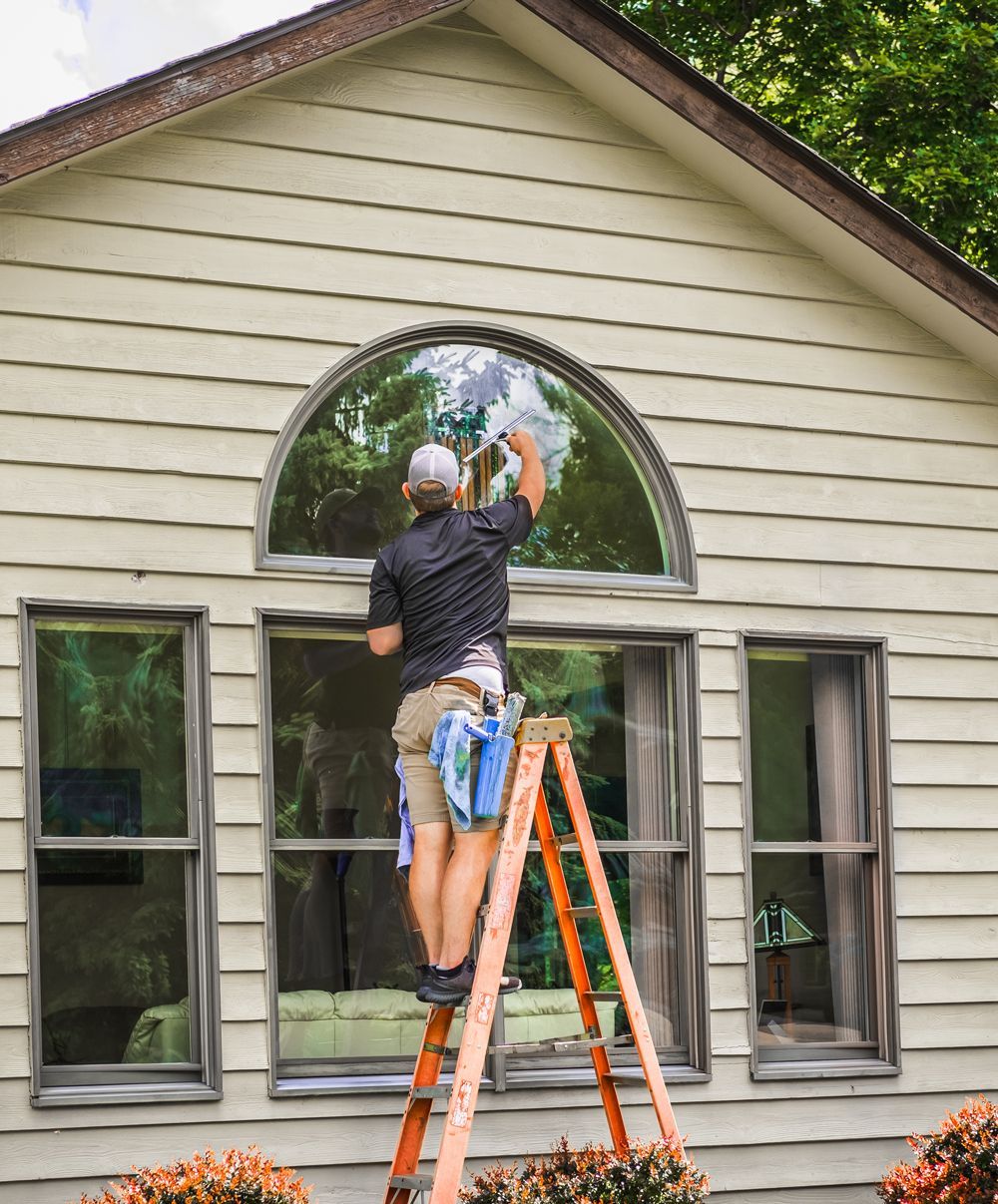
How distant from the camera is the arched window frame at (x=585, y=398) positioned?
19.5 ft

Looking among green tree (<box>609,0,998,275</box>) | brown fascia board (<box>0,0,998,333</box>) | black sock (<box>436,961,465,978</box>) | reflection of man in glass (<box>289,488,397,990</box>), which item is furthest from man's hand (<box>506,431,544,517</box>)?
green tree (<box>609,0,998,275</box>)

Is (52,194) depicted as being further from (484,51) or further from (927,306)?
(927,306)

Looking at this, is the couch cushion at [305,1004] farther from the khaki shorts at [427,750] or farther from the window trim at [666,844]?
the khaki shorts at [427,750]

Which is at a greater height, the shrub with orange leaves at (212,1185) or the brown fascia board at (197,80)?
the brown fascia board at (197,80)

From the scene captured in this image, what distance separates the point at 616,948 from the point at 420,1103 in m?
0.81

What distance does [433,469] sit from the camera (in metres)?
5.62

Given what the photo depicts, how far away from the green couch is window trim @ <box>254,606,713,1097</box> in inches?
3.4

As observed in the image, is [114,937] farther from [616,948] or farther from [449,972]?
[616,948]

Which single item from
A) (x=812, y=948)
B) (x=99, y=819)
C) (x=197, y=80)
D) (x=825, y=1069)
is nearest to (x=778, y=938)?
Result: (x=812, y=948)

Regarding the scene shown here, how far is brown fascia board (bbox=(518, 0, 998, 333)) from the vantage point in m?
6.18

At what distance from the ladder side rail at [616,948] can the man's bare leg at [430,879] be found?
381 mm

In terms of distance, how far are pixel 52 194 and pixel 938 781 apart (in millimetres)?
4213

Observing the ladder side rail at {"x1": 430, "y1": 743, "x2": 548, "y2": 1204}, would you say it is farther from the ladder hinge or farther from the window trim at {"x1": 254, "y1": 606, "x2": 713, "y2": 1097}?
the window trim at {"x1": 254, "y1": 606, "x2": 713, "y2": 1097}

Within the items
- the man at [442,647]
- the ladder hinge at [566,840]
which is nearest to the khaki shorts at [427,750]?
the man at [442,647]
